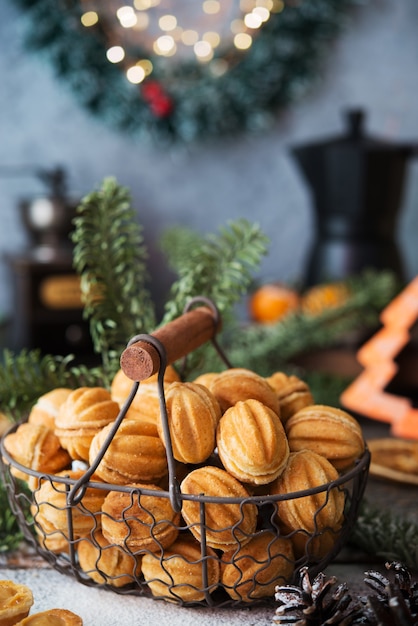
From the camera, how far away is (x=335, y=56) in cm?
216

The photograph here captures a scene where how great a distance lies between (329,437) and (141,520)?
16cm

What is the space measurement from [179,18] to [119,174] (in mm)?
496

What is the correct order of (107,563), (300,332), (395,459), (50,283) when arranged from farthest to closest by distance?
(50,283) < (300,332) < (395,459) < (107,563)

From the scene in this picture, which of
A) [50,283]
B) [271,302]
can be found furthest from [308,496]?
[50,283]

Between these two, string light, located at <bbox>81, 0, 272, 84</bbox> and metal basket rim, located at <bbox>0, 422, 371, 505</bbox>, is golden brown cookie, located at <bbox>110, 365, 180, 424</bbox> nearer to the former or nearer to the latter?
metal basket rim, located at <bbox>0, 422, 371, 505</bbox>

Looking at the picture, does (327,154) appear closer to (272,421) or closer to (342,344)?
(342,344)

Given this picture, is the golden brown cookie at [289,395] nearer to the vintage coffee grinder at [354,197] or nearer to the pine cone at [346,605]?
the pine cone at [346,605]

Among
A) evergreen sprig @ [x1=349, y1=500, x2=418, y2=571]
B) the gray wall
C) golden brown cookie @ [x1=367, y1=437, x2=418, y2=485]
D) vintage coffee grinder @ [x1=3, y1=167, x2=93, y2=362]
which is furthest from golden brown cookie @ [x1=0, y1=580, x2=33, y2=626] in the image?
the gray wall

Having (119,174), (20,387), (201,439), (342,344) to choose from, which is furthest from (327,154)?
(201,439)

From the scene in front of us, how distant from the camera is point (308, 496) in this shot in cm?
52

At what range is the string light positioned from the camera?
2.08 meters

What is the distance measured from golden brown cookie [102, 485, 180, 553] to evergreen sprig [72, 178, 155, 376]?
0.73ft

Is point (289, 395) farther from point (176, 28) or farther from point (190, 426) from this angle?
point (176, 28)

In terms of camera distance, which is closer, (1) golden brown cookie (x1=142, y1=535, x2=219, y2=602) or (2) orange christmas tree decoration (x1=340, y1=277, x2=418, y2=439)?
(1) golden brown cookie (x1=142, y1=535, x2=219, y2=602)
